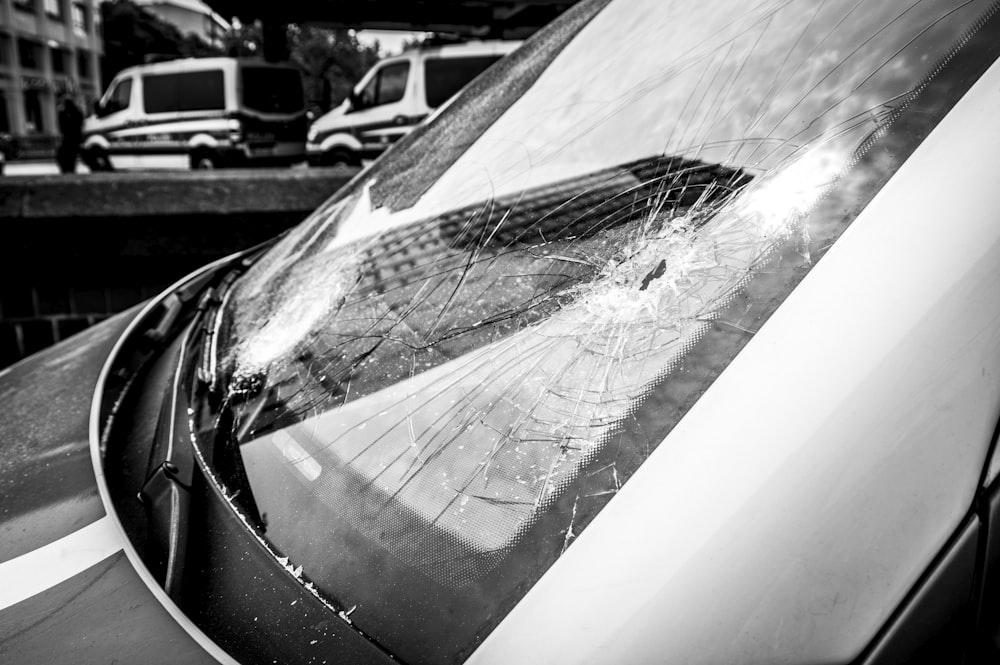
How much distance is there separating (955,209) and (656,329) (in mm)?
348

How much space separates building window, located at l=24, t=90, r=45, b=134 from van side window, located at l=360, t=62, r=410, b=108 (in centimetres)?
3286

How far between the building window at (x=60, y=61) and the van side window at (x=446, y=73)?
117 feet

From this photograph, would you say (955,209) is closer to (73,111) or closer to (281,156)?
(281,156)

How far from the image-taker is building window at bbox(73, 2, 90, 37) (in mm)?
39188

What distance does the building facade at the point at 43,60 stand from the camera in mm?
33062

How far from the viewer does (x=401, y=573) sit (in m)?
0.91

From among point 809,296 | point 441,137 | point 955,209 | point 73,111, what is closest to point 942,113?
point 955,209

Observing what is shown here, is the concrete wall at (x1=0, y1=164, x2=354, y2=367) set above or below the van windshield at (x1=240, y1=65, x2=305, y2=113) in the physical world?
below

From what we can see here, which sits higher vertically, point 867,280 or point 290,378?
point 867,280

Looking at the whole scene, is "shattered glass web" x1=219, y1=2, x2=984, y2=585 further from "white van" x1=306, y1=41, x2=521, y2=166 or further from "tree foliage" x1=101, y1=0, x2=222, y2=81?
"tree foliage" x1=101, y1=0, x2=222, y2=81

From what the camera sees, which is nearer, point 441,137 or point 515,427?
point 515,427

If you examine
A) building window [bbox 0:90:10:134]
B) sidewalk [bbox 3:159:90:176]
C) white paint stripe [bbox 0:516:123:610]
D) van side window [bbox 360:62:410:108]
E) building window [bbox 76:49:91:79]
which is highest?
building window [bbox 76:49:91:79]

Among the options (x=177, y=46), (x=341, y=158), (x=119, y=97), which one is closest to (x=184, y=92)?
(x=119, y=97)

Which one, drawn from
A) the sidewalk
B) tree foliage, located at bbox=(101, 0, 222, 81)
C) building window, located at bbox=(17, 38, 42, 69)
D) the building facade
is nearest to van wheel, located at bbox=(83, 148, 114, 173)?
the sidewalk
